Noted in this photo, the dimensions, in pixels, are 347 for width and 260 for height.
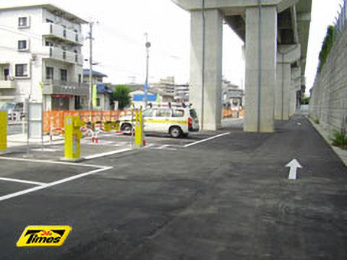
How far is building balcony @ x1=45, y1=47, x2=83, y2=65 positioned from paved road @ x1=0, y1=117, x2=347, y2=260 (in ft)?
116

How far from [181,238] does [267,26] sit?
26.2 m

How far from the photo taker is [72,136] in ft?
39.4

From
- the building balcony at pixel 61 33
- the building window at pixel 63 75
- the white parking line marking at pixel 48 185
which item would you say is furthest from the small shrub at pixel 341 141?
the building window at pixel 63 75

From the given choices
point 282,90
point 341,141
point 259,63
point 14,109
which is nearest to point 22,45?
point 14,109

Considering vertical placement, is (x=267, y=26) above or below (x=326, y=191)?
above

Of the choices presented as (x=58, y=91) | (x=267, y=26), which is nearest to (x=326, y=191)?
(x=267, y=26)

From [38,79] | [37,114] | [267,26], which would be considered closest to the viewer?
[37,114]

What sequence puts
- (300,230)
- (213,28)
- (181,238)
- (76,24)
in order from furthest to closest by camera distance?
(76,24) → (213,28) → (300,230) → (181,238)

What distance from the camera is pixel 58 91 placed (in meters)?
45.3

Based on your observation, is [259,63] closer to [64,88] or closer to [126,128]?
[126,128]

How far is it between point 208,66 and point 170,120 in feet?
34.3

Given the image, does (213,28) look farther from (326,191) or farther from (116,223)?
(116,223)

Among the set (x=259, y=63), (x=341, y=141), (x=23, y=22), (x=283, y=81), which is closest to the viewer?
(x=341, y=141)

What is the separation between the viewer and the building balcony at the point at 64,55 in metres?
44.2
